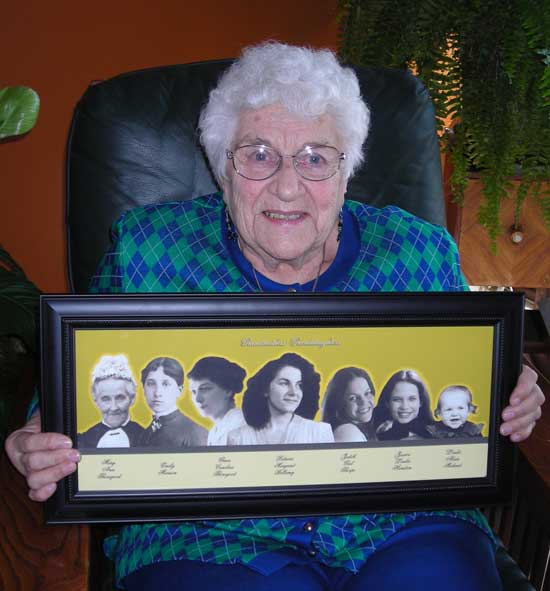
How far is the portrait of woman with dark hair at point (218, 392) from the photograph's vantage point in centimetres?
91

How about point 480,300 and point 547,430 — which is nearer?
point 480,300

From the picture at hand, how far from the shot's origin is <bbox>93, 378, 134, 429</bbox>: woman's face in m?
0.89

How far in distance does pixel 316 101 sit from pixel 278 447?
0.55 m

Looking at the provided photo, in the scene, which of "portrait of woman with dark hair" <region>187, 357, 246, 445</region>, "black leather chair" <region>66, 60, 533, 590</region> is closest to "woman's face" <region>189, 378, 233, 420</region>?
"portrait of woman with dark hair" <region>187, 357, 246, 445</region>

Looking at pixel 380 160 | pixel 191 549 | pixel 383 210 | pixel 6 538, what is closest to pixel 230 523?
pixel 191 549

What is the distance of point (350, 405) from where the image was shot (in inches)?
36.7

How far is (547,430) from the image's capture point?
1.12m

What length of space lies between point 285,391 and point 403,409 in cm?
17

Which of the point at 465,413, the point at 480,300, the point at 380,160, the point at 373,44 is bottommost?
the point at 465,413

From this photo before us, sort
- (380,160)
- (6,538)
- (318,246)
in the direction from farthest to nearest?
(380,160), (318,246), (6,538)

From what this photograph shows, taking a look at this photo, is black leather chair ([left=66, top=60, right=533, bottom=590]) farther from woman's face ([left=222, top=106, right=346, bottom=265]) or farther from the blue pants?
the blue pants

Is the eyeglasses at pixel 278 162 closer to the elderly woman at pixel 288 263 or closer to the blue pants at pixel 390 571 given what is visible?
the elderly woman at pixel 288 263

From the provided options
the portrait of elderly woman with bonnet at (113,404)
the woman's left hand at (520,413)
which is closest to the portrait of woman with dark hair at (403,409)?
the woman's left hand at (520,413)

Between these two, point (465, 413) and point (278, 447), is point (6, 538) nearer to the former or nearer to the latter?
point (278, 447)
